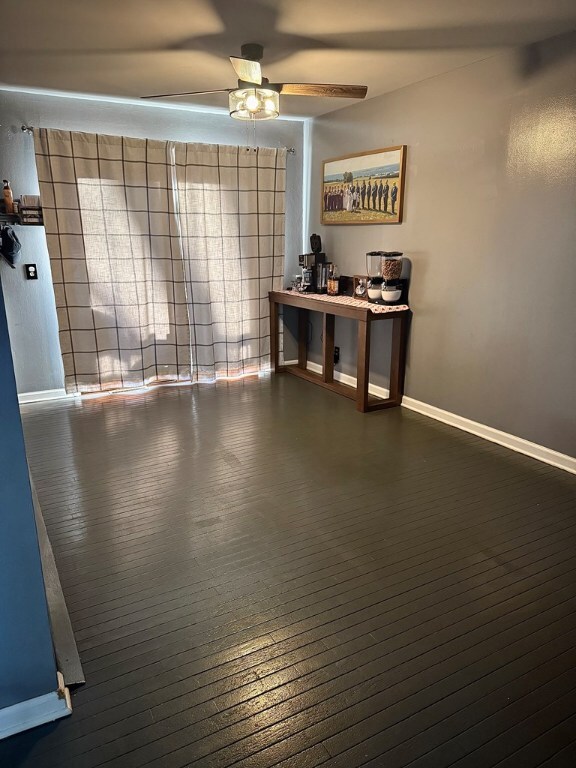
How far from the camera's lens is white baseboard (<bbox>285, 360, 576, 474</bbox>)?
3158 mm

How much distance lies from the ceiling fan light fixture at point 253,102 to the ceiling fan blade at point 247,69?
82 mm

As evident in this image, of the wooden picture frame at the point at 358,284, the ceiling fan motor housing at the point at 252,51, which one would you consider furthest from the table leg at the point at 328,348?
the ceiling fan motor housing at the point at 252,51

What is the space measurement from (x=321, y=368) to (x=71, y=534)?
10.7ft

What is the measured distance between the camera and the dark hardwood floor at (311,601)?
149 cm

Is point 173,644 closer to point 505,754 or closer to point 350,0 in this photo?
point 505,754

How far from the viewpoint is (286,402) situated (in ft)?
14.5

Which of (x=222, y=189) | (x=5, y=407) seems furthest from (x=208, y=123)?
(x=5, y=407)

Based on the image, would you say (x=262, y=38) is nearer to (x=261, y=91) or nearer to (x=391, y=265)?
(x=261, y=91)

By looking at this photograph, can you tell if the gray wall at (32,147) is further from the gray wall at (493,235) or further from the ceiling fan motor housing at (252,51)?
the ceiling fan motor housing at (252,51)

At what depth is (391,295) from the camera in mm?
4016

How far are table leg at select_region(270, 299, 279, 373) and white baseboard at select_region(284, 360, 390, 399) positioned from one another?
226 mm

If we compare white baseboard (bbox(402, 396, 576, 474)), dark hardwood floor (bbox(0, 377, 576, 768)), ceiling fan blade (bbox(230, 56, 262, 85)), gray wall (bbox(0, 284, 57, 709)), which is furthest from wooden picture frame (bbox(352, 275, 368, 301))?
gray wall (bbox(0, 284, 57, 709))

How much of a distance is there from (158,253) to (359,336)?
1.92m

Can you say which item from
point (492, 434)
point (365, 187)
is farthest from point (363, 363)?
point (365, 187)
